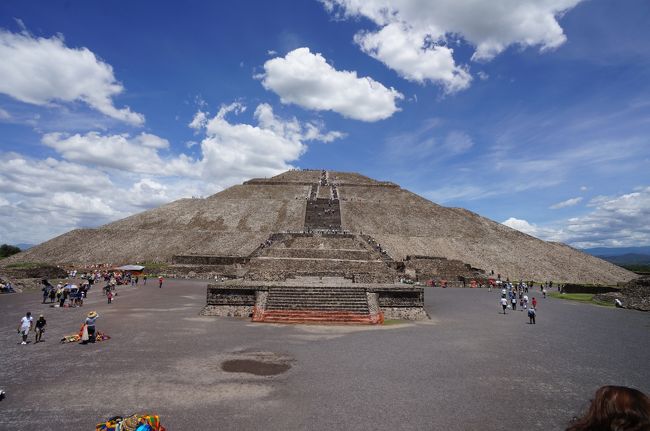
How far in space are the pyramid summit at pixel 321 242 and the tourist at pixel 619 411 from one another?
72.5 ft

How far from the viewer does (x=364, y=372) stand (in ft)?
31.9

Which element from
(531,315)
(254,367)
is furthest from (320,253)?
(254,367)

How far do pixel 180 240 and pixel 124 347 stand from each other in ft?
126

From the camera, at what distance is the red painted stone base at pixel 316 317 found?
Answer: 16.5 metres

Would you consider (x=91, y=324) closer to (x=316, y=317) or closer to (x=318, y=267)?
(x=316, y=317)

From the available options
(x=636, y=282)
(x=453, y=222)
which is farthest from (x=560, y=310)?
(x=453, y=222)

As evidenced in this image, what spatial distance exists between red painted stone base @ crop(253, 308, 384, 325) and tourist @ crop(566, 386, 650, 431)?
1465 centimetres

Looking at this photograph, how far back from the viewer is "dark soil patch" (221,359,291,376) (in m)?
9.66

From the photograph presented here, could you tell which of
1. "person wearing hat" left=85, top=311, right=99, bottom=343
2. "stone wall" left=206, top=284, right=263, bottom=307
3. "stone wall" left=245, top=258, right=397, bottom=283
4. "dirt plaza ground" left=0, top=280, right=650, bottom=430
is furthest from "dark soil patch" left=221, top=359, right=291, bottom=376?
"stone wall" left=245, top=258, right=397, bottom=283

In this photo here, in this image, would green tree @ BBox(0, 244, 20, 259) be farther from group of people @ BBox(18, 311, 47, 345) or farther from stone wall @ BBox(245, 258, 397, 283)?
group of people @ BBox(18, 311, 47, 345)

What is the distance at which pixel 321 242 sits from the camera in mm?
35938

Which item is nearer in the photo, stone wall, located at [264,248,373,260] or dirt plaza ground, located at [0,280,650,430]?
dirt plaza ground, located at [0,280,650,430]

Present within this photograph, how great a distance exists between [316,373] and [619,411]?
8.36m

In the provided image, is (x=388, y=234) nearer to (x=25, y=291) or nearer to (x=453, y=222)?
(x=453, y=222)
